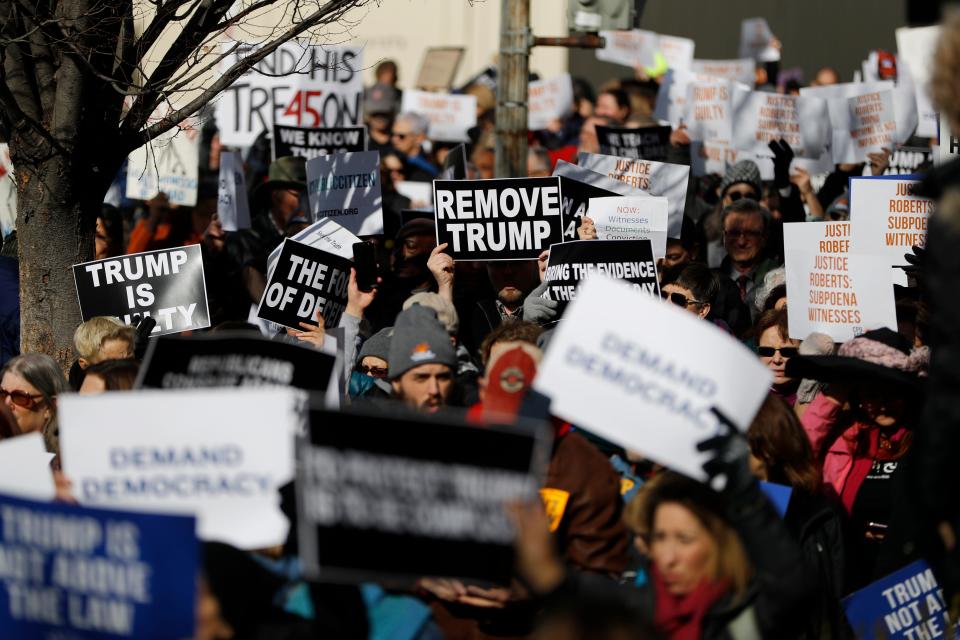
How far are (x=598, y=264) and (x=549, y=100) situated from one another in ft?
31.5

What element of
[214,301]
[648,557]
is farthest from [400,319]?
[214,301]

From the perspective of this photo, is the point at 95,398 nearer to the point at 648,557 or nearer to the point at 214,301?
the point at 648,557

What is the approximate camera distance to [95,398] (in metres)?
3.86

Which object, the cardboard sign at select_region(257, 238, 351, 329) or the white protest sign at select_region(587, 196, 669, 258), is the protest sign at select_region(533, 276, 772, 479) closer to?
the cardboard sign at select_region(257, 238, 351, 329)

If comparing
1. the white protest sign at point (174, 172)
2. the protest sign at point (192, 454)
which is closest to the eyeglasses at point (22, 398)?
the protest sign at point (192, 454)

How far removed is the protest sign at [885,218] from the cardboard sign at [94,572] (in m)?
4.77

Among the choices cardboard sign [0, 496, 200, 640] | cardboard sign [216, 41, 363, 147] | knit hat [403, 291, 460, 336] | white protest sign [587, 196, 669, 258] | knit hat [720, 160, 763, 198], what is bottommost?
cardboard sign [0, 496, 200, 640]

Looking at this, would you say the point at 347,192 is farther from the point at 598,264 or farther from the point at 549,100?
the point at 549,100

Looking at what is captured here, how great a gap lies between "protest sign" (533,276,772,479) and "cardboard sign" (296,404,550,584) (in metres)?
0.38

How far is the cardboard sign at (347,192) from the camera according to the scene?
9.56 metres

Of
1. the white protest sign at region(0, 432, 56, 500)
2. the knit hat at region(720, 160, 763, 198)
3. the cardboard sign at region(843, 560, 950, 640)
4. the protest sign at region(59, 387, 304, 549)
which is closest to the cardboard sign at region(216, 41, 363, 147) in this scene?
the knit hat at region(720, 160, 763, 198)

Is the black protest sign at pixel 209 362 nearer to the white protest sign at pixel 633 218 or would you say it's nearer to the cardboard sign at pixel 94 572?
the cardboard sign at pixel 94 572

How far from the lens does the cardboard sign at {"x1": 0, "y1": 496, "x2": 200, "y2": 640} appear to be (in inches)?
135

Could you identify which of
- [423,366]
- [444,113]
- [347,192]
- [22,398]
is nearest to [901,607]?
[423,366]
